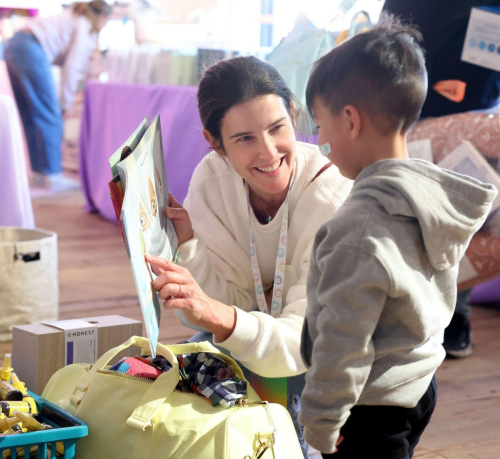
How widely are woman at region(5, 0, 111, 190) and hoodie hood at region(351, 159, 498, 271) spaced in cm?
436

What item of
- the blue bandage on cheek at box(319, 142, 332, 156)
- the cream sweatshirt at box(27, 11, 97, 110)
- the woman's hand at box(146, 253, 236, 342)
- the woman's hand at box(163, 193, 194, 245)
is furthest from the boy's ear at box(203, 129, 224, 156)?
the cream sweatshirt at box(27, 11, 97, 110)

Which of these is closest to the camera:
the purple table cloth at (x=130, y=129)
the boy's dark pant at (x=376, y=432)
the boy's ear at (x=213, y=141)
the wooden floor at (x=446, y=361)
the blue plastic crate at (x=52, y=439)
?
the boy's dark pant at (x=376, y=432)

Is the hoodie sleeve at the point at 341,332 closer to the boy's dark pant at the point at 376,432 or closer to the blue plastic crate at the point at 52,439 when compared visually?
the boy's dark pant at the point at 376,432

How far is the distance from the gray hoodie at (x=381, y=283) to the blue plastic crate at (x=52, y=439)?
38cm

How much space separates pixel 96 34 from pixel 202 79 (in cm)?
442

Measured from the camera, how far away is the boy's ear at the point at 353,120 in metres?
0.81

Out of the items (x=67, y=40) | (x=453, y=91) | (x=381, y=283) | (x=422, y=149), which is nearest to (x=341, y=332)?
(x=381, y=283)

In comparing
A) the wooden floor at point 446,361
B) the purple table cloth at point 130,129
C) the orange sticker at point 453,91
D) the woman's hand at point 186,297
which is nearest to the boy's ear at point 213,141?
the woman's hand at point 186,297

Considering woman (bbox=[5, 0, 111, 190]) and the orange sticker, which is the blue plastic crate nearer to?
→ the orange sticker

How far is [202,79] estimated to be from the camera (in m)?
1.22

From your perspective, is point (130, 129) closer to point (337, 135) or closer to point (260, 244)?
point (260, 244)

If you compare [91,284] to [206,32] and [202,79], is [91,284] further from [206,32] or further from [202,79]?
[206,32]

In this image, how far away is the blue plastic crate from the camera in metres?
0.98

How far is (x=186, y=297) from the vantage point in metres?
0.98
